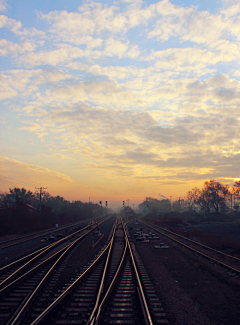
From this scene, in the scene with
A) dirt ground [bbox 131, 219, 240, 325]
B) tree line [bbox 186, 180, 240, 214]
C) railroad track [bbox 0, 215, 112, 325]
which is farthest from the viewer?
tree line [bbox 186, 180, 240, 214]

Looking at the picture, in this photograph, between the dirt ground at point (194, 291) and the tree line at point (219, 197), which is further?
the tree line at point (219, 197)

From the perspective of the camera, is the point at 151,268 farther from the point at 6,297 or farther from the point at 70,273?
the point at 6,297

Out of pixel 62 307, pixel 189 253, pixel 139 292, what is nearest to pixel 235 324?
pixel 139 292

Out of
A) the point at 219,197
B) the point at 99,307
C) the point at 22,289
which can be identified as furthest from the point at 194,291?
the point at 219,197

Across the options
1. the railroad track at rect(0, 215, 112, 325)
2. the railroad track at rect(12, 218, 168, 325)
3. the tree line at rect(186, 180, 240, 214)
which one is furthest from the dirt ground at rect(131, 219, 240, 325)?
the tree line at rect(186, 180, 240, 214)

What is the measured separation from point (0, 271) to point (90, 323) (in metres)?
7.35

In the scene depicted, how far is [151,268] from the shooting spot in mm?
12125

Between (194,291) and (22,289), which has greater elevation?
(22,289)

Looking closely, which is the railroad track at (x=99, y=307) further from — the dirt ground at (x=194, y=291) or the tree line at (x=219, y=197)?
the tree line at (x=219, y=197)

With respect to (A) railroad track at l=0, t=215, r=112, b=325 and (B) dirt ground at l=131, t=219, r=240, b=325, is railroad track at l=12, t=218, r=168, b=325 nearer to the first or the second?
(A) railroad track at l=0, t=215, r=112, b=325

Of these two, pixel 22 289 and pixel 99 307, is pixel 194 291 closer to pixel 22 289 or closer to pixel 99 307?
pixel 99 307

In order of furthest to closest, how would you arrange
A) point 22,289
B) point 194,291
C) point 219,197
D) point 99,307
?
point 219,197, point 194,291, point 22,289, point 99,307

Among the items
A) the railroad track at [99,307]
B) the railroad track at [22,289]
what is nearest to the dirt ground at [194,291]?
the railroad track at [99,307]

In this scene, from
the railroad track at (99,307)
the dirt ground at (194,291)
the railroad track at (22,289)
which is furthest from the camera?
the dirt ground at (194,291)
